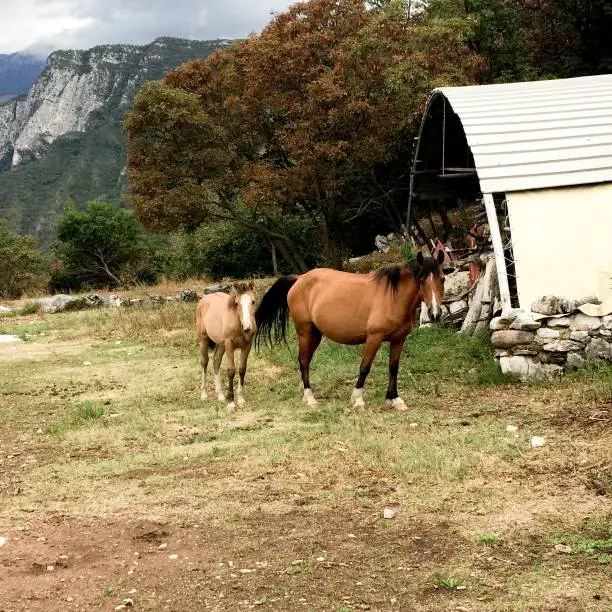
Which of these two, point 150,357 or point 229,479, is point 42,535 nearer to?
point 229,479

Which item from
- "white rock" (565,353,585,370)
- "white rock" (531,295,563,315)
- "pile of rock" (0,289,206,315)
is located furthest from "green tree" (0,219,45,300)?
"white rock" (565,353,585,370)

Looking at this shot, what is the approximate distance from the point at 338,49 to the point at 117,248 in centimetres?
1987

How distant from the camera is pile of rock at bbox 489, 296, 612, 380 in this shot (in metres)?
8.39

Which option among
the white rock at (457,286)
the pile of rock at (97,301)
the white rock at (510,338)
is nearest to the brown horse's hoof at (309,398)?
the white rock at (510,338)

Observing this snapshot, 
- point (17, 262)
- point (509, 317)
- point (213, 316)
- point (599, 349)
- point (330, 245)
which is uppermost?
point (17, 262)

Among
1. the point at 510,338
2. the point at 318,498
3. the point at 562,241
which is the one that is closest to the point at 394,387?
the point at 510,338

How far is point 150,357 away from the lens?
12945mm

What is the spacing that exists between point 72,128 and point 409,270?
335 feet

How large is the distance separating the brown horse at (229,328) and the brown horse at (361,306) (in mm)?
407

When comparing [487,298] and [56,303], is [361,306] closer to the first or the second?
[487,298]

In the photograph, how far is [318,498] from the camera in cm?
524

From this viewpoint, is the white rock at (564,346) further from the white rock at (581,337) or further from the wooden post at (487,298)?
the wooden post at (487,298)

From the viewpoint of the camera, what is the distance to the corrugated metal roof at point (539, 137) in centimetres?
934

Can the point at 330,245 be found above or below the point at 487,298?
above
